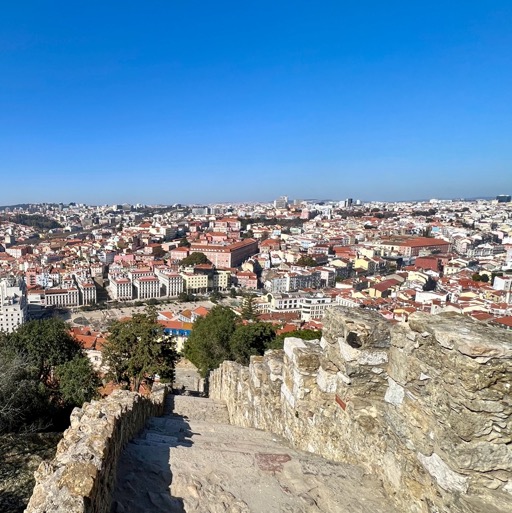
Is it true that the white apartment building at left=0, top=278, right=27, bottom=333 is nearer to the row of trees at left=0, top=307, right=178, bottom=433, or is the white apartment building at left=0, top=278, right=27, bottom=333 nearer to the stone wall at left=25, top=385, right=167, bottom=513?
the row of trees at left=0, top=307, right=178, bottom=433

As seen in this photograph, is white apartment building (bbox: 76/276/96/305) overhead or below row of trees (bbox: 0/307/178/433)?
below

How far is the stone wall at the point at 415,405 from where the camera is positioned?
222 centimetres

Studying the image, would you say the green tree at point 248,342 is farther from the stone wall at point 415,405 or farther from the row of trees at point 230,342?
the stone wall at point 415,405

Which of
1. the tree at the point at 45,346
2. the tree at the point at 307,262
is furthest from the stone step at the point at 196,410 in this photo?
the tree at the point at 307,262

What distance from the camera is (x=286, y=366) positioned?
183 inches

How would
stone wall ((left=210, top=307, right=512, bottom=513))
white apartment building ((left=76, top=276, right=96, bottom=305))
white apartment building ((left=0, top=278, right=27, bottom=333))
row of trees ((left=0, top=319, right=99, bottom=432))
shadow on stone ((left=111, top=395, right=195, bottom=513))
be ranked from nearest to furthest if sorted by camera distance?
1. stone wall ((left=210, top=307, right=512, bottom=513))
2. shadow on stone ((left=111, top=395, right=195, bottom=513))
3. row of trees ((left=0, top=319, right=99, bottom=432))
4. white apartment building ((left=0, top=278, right=27, bottom=333))
5. white apartment building ((left=76, top=276, right=96, bottom=305))

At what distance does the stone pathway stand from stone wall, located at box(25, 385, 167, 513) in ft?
0.73

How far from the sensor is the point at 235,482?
10.1 ft

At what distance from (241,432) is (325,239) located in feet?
272

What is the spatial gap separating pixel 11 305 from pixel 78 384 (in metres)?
36.9

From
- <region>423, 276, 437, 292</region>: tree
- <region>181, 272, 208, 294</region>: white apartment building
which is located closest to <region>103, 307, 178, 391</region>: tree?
<region>423, 276, 437, 292</region>: tree

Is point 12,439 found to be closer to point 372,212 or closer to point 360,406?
point 360,406

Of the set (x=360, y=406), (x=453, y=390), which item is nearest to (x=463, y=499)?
(x=453, y=390)

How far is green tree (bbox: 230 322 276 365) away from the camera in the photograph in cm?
1819
